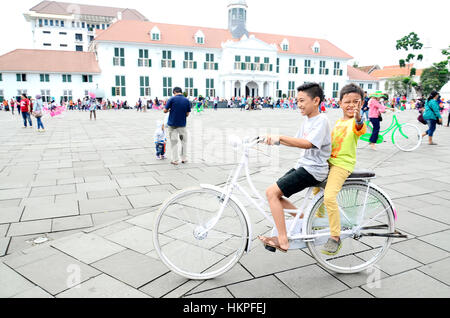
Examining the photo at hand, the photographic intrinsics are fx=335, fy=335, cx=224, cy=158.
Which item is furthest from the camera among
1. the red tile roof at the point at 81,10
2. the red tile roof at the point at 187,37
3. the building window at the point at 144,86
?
the red tile roof at the point at 81,10

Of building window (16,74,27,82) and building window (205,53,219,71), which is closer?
building window (16,74,27,82)

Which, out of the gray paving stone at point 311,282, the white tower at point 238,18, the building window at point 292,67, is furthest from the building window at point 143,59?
the gray paving stone at point 311,282

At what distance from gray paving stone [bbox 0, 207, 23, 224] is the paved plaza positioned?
13 millimetres

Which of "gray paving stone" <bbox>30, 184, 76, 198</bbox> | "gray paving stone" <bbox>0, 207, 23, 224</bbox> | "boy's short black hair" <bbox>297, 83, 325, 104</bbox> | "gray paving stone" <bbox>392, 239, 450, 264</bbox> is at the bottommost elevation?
"gray paving stone" <bbox>392, 239, 450, 264</bbox>

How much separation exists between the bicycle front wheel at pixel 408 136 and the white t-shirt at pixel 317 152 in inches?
334

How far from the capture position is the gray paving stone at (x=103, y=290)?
2.63 metres

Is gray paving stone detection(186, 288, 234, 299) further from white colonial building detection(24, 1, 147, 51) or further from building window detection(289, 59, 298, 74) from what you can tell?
white colonial building detection(24, 1, 147, 51)

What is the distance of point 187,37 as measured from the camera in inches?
1847

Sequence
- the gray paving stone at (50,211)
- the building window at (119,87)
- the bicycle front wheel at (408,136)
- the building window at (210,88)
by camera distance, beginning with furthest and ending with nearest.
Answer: the building window at (210,88)
the building window at (119,87)
the bicycle front wheel at (408,136)
the gray paving stone at (50,211)

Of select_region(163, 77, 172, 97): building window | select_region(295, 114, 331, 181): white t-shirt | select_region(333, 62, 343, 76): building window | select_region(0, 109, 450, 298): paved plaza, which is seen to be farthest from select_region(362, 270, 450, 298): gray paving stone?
select_region(333, 62, 343, 76): building window

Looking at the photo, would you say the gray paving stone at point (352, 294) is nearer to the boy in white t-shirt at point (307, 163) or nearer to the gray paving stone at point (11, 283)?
the boy in white t-shirt at point (307, 163)

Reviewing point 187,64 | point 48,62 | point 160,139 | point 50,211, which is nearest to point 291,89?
point 187,64

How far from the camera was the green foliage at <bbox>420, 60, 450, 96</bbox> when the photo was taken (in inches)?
2285

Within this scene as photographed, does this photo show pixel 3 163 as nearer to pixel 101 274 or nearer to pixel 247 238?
pixel 101 274
